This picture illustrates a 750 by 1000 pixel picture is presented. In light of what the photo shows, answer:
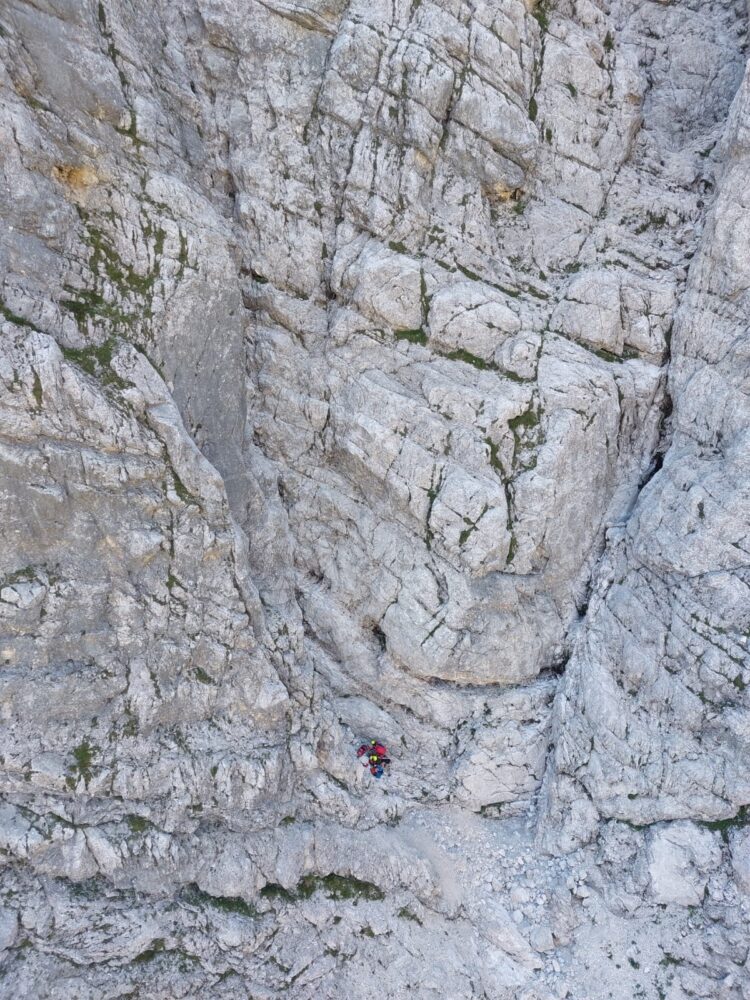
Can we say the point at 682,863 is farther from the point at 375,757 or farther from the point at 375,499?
the point at 375,499

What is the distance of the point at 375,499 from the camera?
1934 cm

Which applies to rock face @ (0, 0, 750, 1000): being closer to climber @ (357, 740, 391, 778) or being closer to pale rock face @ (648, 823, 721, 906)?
pale rock face @ (648, 823, 721, 906)

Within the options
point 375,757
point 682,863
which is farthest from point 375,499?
point 682,863

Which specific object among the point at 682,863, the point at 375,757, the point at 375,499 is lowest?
the point at 375,757

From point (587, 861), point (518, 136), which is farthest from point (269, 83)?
point (587, 861)

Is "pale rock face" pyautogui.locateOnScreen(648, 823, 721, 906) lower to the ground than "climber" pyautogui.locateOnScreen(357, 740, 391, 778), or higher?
higher

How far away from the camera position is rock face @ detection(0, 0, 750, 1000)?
1545cm

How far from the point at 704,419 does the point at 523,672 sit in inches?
369

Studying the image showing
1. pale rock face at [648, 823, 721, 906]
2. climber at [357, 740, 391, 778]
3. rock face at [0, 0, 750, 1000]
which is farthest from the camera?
climber at [357, 740, 391, 778]

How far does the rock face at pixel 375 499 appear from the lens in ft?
50.7

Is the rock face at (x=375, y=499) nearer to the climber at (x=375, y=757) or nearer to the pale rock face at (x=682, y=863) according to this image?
the pale rock face at (x=682, y=863)

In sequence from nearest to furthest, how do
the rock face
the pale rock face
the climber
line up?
the rock face → the pale rock face → the climber

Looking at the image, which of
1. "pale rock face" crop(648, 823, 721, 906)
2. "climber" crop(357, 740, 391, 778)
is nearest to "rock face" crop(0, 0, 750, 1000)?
"pale rock face" crop(648, 823, 721, 906)

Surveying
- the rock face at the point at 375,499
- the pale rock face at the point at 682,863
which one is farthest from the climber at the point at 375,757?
the pale rock face at the point at 682,863
